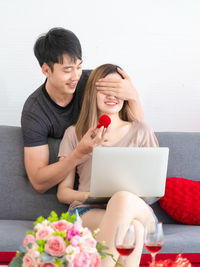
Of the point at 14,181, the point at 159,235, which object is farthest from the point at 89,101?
the point at 159,235

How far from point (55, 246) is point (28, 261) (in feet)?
0.31

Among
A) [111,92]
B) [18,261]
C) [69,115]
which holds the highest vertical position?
[111,92]

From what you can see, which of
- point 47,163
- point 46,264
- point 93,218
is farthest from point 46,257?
point 47,163

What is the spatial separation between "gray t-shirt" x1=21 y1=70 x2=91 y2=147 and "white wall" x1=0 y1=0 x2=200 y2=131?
590 mm

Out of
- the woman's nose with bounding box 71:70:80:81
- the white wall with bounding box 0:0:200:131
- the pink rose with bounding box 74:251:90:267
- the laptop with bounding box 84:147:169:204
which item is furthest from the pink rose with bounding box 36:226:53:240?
the white wall with bounding box 0:0:200:131

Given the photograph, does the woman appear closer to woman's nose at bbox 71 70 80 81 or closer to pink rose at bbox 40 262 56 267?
woman's nose at bbox 71 70 80 81

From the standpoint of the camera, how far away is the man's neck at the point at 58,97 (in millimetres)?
2588

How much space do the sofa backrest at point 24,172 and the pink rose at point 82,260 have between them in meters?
1.30

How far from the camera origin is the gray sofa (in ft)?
8.18

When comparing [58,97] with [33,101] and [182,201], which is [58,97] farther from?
[182,201]

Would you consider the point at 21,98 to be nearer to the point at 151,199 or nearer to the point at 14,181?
the point at 14,181

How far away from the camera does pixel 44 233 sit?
1.29 metres

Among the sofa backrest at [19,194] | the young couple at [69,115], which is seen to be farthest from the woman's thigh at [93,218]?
the sofa backrest at [19,194]

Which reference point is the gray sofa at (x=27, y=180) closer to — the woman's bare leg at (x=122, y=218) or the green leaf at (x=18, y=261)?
the woman's bare leg at (x=122, y=218)
